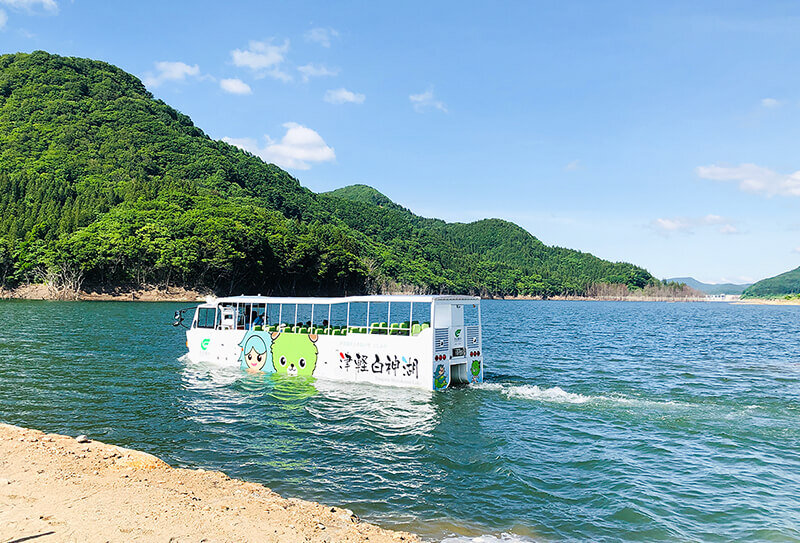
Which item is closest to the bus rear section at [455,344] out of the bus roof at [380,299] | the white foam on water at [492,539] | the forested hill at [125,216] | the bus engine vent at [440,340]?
the bus engine vent at [440,340]

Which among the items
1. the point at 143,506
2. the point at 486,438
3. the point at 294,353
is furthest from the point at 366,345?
the point at 143,506

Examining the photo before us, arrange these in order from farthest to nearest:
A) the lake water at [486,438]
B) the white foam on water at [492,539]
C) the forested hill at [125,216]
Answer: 1. the forested hill at [125,216]
2. the lake water at [486,438]
3. the white foam on water at [492,539]

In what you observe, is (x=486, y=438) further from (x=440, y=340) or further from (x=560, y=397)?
(x=560, y=397)

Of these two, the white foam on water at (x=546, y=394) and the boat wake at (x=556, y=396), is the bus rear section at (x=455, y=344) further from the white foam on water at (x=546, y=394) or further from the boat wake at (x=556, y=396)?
the white foam on water at (x=546, y=394)

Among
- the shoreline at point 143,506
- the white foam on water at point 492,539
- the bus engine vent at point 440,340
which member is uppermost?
the bus engine vent at point 440,340

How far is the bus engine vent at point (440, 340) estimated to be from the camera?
23.0m

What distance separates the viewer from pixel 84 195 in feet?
441

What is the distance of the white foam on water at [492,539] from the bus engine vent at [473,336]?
14.6 m

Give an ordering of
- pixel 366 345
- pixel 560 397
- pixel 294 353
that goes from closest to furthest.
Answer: pixel 560 397 → pixel 366 345 → pixel 294 353

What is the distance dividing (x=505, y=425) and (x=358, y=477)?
7.32 metres

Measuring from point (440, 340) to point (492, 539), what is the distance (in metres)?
13.1

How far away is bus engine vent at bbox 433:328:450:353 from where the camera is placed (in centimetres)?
2297

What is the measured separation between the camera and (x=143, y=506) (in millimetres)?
10039

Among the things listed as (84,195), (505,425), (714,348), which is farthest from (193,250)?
(505,425)
